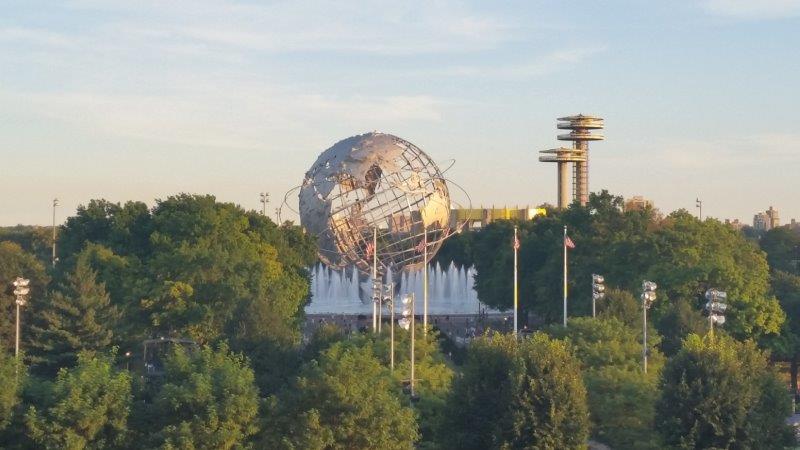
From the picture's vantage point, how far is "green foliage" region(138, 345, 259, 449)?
37438mm

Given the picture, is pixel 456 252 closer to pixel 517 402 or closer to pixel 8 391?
pixel 517 402

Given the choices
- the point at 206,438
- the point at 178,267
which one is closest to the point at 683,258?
the point at 178,267

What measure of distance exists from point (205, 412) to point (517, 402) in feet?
26.5

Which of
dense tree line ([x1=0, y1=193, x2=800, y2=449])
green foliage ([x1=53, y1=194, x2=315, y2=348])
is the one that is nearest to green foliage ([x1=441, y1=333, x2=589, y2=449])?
dense tree line ([x1=0, y1=193, x2=800, y2=449])

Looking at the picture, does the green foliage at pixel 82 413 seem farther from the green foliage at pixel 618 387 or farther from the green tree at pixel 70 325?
the green tree at pixel 70 325

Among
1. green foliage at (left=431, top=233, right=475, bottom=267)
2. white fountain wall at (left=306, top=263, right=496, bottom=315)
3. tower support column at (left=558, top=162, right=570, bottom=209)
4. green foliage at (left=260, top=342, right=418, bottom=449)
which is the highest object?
tower support column at (left=558, top=162, right=570, bottom=209)

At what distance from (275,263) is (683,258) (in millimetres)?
20358

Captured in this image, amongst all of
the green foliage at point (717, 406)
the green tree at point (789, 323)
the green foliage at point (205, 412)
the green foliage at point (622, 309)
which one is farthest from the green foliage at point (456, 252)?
the green foliage at point (205, 412)

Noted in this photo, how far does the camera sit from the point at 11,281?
6288 cm

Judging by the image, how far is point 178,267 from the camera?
66.8 meters

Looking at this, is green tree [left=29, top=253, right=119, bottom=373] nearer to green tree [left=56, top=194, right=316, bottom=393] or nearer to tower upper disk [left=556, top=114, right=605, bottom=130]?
green tree [left=56, top=194, right=316, bottom=393]

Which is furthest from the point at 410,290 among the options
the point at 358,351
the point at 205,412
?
the point at 205,412

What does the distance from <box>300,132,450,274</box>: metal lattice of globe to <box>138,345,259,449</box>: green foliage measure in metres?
54.4

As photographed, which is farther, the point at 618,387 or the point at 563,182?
the point at 563,182
